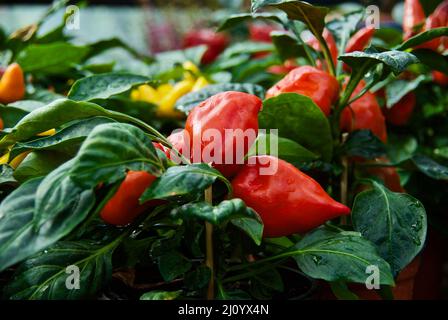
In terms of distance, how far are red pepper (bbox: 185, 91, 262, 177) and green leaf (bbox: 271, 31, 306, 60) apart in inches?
12.7

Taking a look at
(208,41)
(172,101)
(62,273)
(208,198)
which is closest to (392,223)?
(208,198)

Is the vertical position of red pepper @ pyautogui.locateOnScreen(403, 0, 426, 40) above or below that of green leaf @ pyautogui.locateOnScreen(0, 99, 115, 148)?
below

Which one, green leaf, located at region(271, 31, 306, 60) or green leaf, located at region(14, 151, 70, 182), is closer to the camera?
green leaf, located at region(14, 151, 70, 182)

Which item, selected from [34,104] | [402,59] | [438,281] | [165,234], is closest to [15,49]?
[34,104]

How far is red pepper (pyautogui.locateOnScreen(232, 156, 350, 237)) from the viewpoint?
0.50 metres

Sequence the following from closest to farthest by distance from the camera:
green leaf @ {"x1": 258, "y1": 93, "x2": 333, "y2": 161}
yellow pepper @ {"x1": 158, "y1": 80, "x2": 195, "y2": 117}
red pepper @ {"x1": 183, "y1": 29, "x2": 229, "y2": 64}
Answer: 1. green leaf @ {"x1": 258, "y1": 93, "x2": 333, "y2": 161}
2. yellow pepper @ {"x1": 158, "y1": 80, "x2": 195, "y2": 117}
3. red pepper @ {"x1": 183, "y1": 29, "x2": 229, "y2": 64}

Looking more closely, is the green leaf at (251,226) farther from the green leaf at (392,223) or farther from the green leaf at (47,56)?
the green leaf at (47,56)

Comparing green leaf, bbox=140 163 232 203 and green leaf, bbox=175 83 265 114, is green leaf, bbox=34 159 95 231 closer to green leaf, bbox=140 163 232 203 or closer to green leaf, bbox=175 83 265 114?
green leaf, bbox=140 163 232 203

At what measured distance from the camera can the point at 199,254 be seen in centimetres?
Result: 51

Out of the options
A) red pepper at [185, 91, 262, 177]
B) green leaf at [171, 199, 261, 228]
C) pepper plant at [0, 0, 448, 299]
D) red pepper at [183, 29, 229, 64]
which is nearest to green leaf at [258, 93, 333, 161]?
pepper plant at [0, 0, 448, 299]

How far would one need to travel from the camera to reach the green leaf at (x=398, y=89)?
32.2 inches

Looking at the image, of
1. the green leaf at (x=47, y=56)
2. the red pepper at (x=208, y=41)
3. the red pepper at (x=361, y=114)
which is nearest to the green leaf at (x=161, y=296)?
the red pepper at (x=361, y=114)

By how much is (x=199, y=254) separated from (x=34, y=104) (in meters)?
0.31
